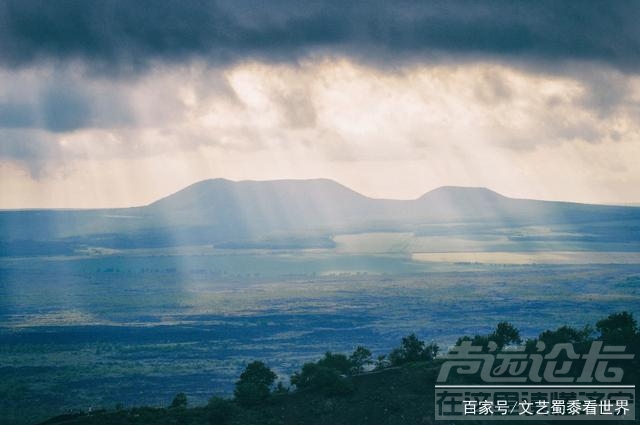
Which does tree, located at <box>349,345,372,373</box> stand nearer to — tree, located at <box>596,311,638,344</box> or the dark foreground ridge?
the dark foreground ridge

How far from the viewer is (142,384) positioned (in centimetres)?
7125

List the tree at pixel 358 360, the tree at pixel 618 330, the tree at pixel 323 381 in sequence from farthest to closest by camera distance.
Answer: the tree at pixel 358 360
the tree at pixel 618 330
the tree at pixel 323 381

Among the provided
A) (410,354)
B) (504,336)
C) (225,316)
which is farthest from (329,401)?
(225,316)

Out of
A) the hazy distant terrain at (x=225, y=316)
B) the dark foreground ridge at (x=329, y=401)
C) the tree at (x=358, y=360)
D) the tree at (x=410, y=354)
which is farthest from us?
the hazy distant terrain at (x=225, y=316)

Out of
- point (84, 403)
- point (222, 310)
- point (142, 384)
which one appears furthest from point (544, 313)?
point (84, 403)

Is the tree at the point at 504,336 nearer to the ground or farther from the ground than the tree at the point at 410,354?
farther from the ground

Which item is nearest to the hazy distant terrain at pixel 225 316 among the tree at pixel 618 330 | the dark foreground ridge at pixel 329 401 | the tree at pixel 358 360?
the tree at pixel 358 360

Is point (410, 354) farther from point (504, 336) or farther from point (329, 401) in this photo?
point (329, 401)

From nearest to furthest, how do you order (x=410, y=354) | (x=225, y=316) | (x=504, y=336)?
(x=410, y=354) < (x=504, y=336) < (x=225, y=316)

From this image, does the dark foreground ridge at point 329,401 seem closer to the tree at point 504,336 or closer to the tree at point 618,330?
the tree at point 618,330

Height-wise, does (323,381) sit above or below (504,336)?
below

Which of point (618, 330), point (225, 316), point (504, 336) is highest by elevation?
point (618, 330)

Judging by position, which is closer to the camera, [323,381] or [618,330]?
[323,381]

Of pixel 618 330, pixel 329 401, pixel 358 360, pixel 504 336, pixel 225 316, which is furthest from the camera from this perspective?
pixel 225 316
